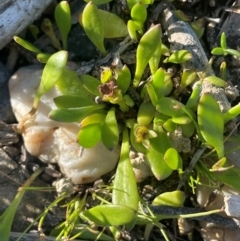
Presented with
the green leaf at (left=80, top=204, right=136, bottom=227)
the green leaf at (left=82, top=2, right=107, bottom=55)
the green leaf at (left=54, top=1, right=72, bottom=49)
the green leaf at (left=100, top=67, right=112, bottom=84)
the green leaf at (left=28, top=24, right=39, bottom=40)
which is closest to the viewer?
the green leaf at (left=80, top=204, right=136, bottom=227)

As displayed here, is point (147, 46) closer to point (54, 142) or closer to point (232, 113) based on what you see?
point (232, 113)

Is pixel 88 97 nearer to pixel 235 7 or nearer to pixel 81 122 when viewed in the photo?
pixel 81 122

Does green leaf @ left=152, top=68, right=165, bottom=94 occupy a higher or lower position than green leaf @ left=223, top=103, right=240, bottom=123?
higher

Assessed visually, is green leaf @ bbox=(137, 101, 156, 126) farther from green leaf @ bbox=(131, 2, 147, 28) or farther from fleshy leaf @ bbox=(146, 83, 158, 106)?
green leaf @ bbox=(131, 2, 147, 28)

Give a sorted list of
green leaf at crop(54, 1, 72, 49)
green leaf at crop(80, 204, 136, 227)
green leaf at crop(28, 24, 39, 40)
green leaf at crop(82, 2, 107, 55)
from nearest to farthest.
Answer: green leaf at crop(80, 204, 136, 227) → green leaf at crop(82, 2, 107, 55) → green leaf at crop(54, 1, 72, 49) → green leaf at crop(28, 24, 39, 40)

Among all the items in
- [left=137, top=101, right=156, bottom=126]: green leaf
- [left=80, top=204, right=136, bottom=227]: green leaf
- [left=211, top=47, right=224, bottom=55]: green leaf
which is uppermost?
[left=211, top=47, right=224, bottom=55]: green leaf

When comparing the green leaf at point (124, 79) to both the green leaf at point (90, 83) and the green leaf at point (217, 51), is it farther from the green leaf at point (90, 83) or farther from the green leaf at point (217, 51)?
the green leaf at point (217, 51)

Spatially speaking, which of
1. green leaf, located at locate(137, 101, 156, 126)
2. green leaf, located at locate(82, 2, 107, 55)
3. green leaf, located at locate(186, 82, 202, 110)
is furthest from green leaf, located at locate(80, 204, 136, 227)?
green leaf, located at locate(82, 2, 107, 55)

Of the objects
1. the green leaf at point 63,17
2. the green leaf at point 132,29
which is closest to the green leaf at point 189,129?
the green leaf at point 132,29
